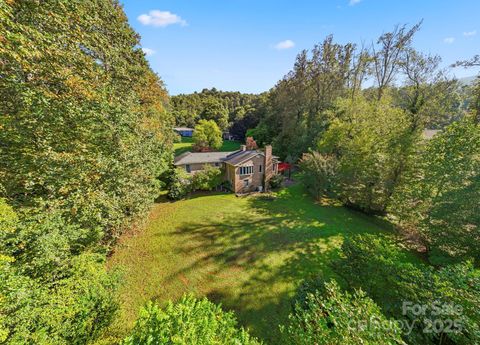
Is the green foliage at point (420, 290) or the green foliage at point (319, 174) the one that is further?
the green foliage at point (319, 174)

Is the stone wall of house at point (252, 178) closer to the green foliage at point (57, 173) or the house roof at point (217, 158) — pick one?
the house roof at point (217, 158)

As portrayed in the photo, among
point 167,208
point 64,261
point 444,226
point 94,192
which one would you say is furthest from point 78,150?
point 444,226

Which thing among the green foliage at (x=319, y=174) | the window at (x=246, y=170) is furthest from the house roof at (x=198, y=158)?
the green foliage at (x=319, y=174)

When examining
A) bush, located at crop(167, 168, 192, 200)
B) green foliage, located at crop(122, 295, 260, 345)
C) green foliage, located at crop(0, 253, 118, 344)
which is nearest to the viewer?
green foliage, located at crop(122, 295, 260, 345)

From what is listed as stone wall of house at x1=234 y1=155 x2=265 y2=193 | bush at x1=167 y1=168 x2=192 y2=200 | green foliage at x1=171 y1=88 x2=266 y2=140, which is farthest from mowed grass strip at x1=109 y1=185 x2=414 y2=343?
green foliage at x1=171 y1=88 x2=266 y2=140

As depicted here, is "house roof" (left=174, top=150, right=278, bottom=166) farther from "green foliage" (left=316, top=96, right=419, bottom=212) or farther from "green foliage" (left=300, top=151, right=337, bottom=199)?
"green foliage" (left=316, top=96, right=419, bottom=212)

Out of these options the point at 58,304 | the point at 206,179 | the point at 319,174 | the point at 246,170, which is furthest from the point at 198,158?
the point at 58,304

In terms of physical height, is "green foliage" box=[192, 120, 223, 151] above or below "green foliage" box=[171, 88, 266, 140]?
below
